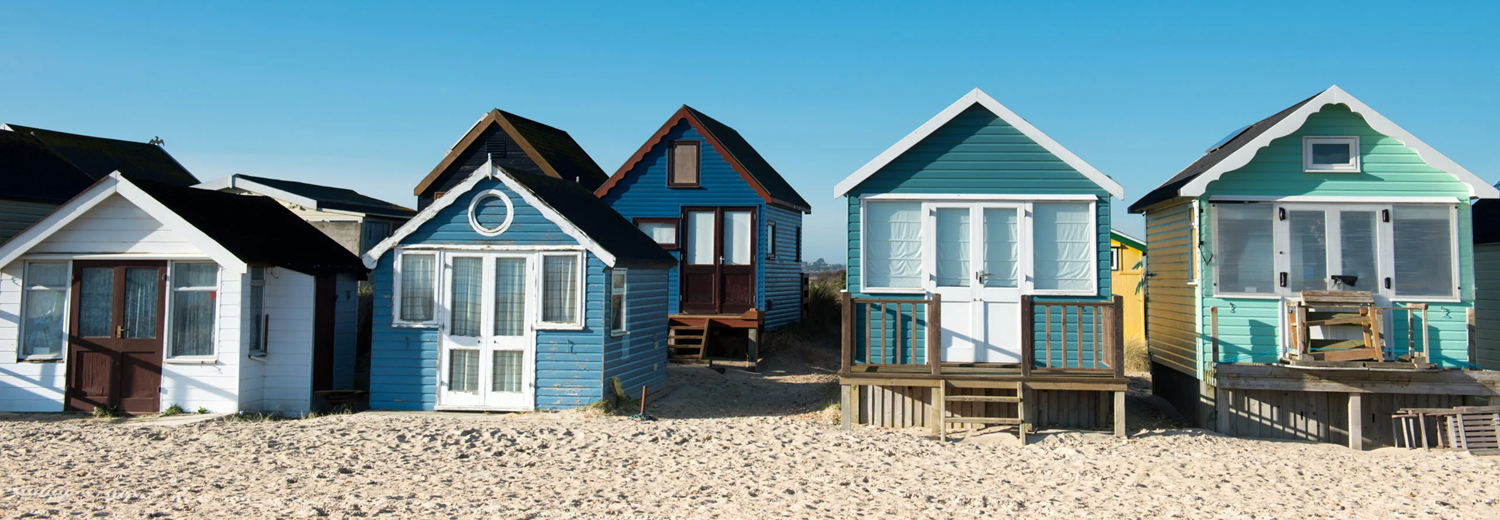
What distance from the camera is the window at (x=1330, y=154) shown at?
44.5 ft

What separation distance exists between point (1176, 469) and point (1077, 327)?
8.57ft

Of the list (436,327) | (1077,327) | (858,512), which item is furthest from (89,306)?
(1077,327)

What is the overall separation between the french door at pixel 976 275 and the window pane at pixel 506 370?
575 centimetres

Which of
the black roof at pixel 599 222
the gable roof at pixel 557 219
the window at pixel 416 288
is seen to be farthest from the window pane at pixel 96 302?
the black roof at pixel 599 222

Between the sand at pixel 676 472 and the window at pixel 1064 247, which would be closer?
the sand at pixel 676 472

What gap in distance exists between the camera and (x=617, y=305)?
47.5ft

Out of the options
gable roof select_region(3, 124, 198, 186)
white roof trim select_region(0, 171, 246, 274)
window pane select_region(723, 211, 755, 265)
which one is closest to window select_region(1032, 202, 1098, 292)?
window pane select_region(723, 211, 755, 265)

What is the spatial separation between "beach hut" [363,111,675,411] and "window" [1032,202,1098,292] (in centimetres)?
569

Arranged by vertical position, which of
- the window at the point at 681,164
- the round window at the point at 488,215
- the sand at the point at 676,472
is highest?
the window at the point at 681,164

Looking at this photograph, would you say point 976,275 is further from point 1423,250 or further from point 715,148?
point 715,148

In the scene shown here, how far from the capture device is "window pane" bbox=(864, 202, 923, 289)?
1367 cm

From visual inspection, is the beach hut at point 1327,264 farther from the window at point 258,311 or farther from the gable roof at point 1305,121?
the window at point 258,311

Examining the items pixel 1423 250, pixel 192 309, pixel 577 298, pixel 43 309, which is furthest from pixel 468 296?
pixel 1423 250

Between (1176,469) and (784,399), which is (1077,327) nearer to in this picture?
(1176,469)
